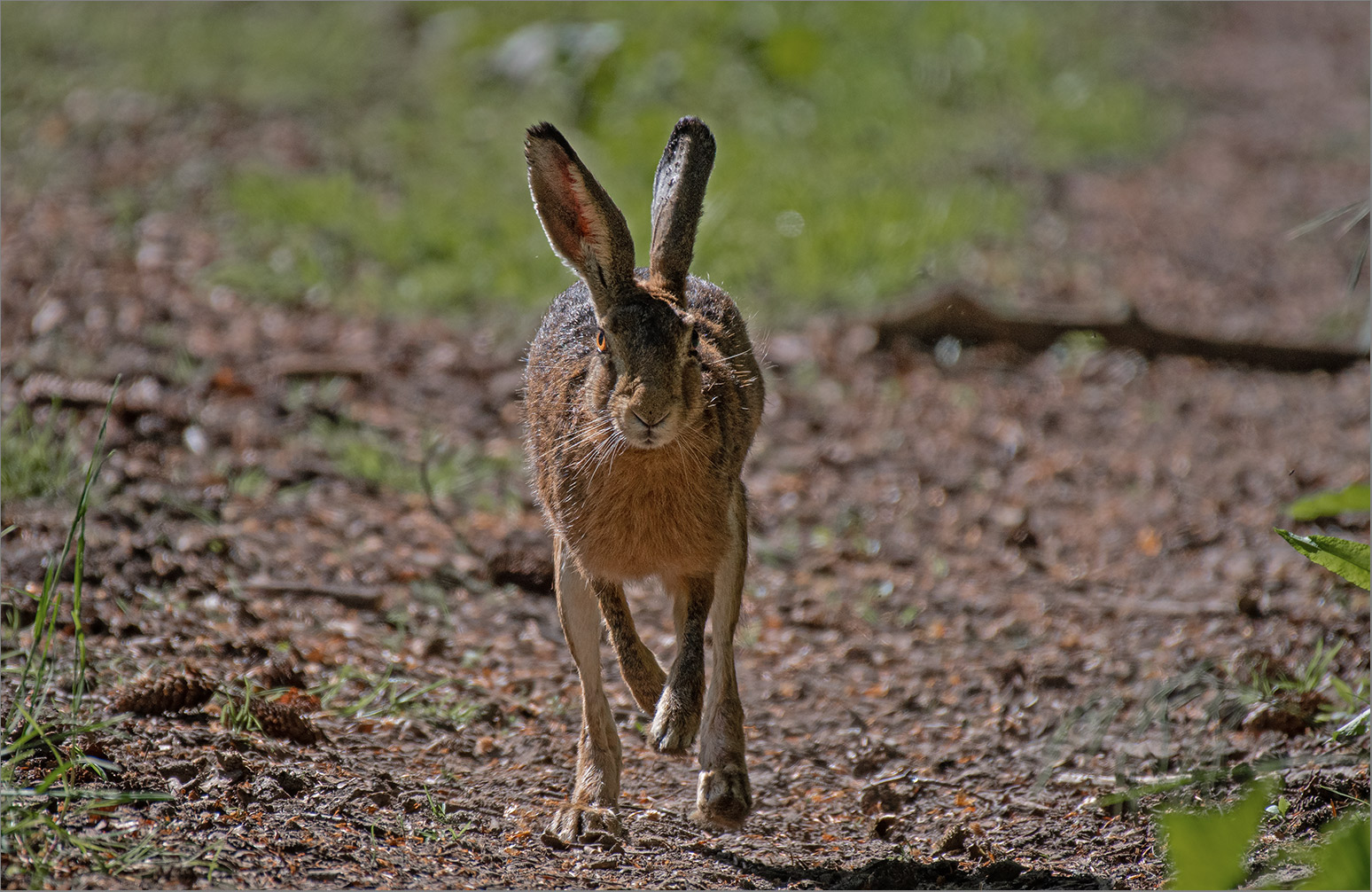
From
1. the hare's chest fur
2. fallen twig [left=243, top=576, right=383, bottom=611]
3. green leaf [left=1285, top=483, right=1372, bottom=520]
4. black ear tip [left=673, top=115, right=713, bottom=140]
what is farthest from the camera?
fallen twig [left=243, top=576, right=383, bottom=611]

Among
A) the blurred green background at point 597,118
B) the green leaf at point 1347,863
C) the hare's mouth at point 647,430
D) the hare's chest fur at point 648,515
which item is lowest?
the green leaf at point 1347,863

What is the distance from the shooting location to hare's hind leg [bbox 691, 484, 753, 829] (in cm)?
397

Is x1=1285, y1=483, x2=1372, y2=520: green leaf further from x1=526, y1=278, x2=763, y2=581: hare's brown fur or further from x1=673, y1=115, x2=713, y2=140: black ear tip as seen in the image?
x1=673, y1=115, x2=713, y2=140: black ear tip

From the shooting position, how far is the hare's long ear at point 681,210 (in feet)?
13.5

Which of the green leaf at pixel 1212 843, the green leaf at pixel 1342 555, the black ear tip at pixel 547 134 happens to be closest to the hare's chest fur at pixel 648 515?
the black ear tip at pixel 547 134

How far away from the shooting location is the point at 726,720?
4180 millimetres

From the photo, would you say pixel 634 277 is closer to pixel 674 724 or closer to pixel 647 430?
pixel 647 430

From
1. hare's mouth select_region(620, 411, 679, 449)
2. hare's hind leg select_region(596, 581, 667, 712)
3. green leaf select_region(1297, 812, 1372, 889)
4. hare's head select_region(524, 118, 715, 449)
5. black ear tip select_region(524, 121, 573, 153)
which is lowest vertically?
green leaf select_region(1297, 812, 1372, 889)

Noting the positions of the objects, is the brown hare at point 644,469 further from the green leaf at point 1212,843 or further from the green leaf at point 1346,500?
the green leaf at point 1212,843

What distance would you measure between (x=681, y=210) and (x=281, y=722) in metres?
1.86

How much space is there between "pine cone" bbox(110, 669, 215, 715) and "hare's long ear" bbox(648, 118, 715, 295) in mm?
1769

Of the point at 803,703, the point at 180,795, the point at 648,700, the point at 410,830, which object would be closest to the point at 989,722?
the point at 803,703

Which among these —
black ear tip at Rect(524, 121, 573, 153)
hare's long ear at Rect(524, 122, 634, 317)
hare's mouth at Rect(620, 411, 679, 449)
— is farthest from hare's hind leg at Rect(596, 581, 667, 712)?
black ear tip at Rect(524, 121, 573, 153)

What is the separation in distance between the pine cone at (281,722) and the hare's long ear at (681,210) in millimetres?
1635
